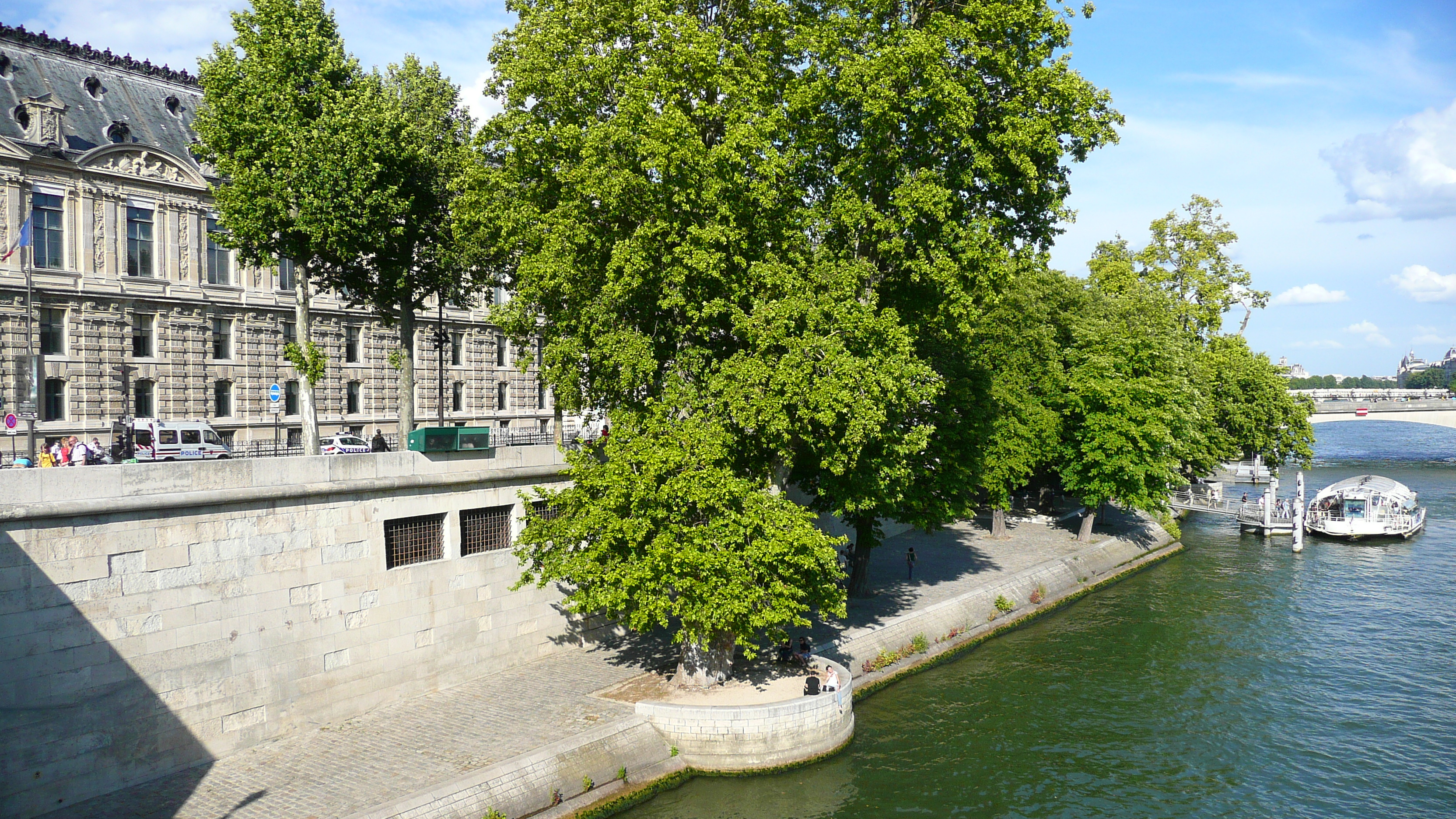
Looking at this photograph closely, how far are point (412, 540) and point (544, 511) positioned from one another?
4.59m

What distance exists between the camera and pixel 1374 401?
4409 inches

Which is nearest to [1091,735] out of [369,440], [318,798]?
[318,798]

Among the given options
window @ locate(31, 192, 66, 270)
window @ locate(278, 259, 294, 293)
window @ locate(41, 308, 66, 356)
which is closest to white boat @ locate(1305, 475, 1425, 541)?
window @ locate(278, 259, 294, 293)

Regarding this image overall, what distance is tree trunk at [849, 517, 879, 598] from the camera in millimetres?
36156

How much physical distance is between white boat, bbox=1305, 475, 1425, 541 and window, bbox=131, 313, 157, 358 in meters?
65.7

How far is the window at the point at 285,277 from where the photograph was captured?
55031 millimetres

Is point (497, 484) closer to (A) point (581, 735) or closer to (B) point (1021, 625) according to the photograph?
(A) point (581, 735)

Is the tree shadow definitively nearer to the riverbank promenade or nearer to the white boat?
the riverbank promenade

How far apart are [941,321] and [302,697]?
2057 cm

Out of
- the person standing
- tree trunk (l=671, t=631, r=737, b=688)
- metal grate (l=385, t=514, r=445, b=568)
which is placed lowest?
tree trunk (l=671, t=631, r=737, b=688)

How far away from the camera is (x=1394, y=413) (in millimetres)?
100500

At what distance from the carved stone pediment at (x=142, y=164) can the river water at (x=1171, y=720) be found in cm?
4243

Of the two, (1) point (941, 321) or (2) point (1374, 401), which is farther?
(2) point (1374, 401)

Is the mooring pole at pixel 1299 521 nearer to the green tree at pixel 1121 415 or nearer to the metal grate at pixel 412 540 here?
the green tree at pixel 1121 415
